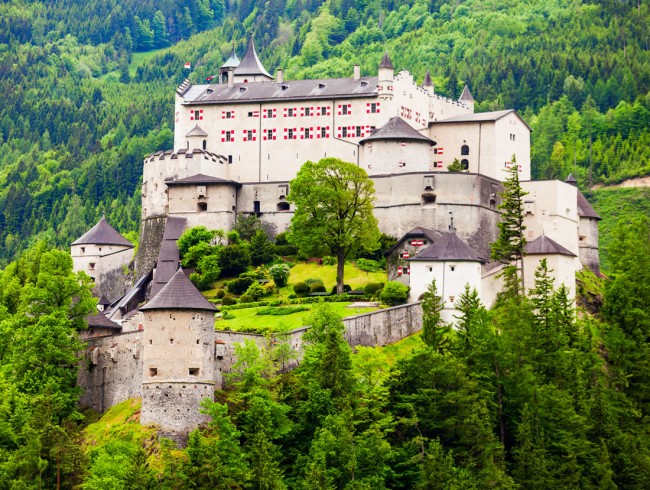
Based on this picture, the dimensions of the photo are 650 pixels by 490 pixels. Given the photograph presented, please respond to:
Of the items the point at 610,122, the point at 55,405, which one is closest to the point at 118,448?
the point at 55,405

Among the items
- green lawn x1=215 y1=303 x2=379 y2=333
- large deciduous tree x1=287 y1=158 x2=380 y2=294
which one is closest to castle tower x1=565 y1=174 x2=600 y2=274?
large deciduous tree x1=287 y1=158 x2=380 y2=294

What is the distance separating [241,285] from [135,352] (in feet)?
72.8

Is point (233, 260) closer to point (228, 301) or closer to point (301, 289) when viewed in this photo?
point (228, 301)

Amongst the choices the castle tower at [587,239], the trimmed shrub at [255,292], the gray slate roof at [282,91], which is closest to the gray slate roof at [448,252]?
the trimmed shrub at [255,292]

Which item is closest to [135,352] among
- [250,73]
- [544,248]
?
[544,248]

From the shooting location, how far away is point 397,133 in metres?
100

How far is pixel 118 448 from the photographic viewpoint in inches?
2584

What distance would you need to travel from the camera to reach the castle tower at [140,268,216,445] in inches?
2586

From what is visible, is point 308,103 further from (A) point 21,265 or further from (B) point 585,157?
(B) point 585,157

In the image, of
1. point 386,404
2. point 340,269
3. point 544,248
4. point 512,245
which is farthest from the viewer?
point 340,269

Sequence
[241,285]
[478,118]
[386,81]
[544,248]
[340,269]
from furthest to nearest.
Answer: [386,81], [478,118], [241,285], [340,269], [544,248]

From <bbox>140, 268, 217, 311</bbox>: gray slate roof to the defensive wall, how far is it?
3.18m

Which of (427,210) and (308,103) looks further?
(308,103)

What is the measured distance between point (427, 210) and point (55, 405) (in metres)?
33.8
